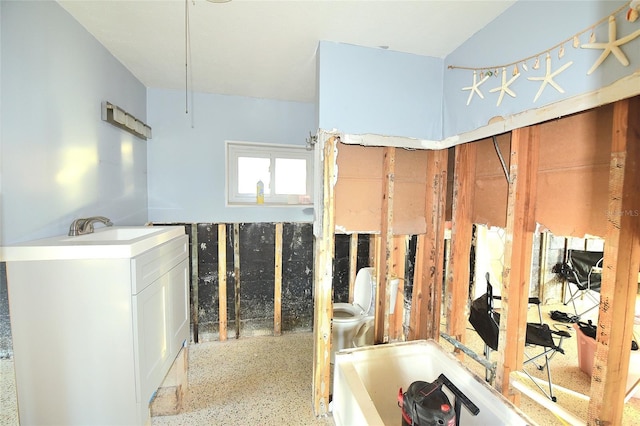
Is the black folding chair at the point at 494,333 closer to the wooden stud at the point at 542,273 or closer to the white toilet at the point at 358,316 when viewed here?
the white toilet at the point at 358,316

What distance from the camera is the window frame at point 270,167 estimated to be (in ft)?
8.37

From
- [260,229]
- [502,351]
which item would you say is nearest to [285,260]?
[260,229]

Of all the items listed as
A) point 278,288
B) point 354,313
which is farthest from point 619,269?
point 278,288

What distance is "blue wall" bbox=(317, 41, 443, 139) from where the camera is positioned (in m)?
1.53

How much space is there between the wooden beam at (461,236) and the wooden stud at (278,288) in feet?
5.10

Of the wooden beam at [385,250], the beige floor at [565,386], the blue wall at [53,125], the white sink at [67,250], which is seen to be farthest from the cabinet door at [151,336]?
the beige floor at [565,386]

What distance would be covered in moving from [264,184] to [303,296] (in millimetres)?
1260

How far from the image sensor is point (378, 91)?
5.21 ft

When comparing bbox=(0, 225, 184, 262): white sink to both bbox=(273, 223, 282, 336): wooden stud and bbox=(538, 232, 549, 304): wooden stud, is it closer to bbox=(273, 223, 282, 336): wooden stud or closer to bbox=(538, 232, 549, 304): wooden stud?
bbox=(273, 223, 282, 336): wooden stud

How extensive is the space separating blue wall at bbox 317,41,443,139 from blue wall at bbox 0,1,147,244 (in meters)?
1.40

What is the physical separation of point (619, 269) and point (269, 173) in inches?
97.5

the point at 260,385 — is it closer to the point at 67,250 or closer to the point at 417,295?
the point at 417,295

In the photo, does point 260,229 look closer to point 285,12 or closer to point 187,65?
point 187,65

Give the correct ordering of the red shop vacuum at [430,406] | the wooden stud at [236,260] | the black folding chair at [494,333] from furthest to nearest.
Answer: the wooden stud at [236,260], the black folding chair at [494,333], the red shop vacuum at [430,406]
